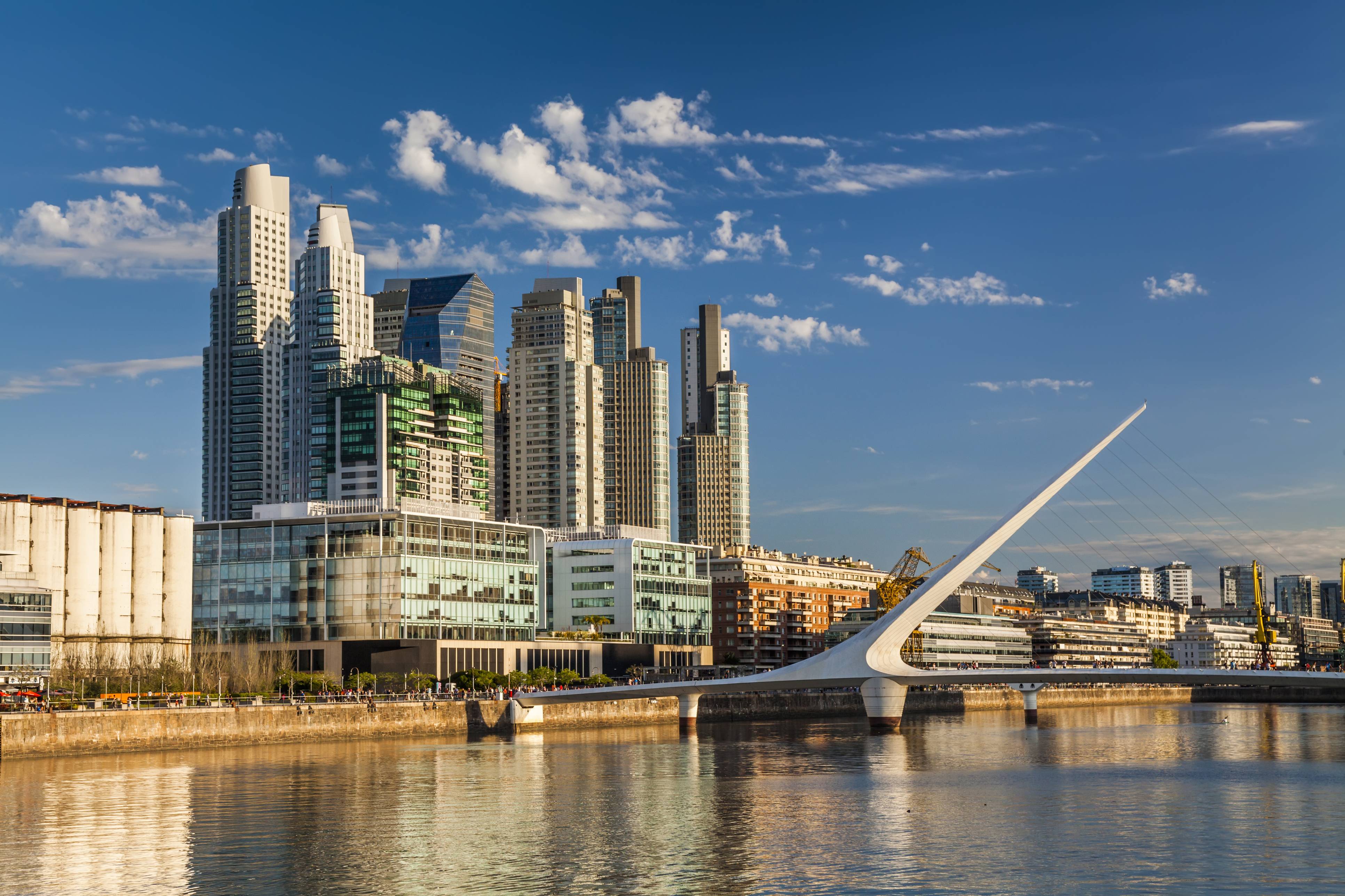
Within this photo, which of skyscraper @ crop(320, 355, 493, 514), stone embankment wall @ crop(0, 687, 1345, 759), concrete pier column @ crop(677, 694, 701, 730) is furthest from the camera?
skyscraper @ crop(320, 355, 493, 514)

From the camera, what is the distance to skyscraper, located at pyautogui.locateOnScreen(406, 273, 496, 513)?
17725 centimetres

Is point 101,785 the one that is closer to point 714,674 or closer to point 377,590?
point 377,590

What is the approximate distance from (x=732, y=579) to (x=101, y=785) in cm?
10246

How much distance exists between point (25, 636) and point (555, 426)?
113 metres

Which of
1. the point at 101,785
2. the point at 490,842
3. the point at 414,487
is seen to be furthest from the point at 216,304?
the point at 490,842

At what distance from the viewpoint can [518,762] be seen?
50125 millimetres

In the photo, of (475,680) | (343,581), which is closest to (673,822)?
(475,680)

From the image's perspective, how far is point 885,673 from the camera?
6788cm

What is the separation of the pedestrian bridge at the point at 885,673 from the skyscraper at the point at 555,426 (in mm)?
98977

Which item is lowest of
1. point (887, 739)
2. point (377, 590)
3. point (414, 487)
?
point (887, 739)

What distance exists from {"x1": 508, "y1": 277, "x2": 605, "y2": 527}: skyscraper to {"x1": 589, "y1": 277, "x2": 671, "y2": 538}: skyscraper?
23.6 feet

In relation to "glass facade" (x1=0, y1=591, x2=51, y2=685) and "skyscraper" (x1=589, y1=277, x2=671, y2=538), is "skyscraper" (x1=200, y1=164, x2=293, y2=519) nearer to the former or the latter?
"skyscraper" (x1=589, y1=277, x2=671, y2=538)

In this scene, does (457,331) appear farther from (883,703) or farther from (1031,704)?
(883,703)

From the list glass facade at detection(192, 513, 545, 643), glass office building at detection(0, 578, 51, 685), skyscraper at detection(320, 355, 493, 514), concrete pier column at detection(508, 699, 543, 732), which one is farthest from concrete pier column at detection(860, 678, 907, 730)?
skyscraper at detection(320, 355, 493, 514)
